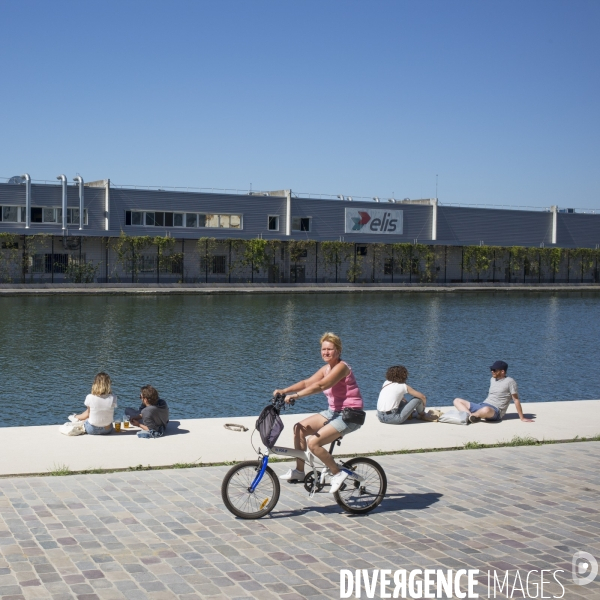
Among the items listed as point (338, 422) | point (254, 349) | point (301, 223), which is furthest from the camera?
point (301, 223)

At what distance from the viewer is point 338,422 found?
8.55m

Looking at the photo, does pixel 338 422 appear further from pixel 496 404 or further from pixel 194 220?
pixel 194 220

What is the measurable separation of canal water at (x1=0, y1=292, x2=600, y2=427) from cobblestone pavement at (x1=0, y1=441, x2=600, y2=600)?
854 cm

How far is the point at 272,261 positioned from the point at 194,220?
7.82 metres

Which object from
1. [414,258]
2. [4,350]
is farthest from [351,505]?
[414,258]

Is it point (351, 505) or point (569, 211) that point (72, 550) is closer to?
point (351, 505)

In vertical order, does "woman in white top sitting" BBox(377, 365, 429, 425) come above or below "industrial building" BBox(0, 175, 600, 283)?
below

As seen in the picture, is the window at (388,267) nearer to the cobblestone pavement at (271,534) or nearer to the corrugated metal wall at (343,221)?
the corrugated metal wall at (343,221)

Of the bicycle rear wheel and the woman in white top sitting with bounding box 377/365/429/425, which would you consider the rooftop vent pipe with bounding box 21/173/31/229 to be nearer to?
the woman in white top sitting with bounding box 377/365/429/425

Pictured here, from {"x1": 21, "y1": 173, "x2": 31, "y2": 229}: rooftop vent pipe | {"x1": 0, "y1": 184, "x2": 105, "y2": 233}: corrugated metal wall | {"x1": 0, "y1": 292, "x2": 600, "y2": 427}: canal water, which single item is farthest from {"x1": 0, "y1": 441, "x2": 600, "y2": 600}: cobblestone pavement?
{"x1": 0, "y1": 184, "x2": 105, "y2": 233}: corrugated metal wall

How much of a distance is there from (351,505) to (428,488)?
130 centimetres

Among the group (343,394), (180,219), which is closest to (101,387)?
(343,394)

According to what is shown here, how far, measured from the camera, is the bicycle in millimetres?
8281

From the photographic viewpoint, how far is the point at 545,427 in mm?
13352
